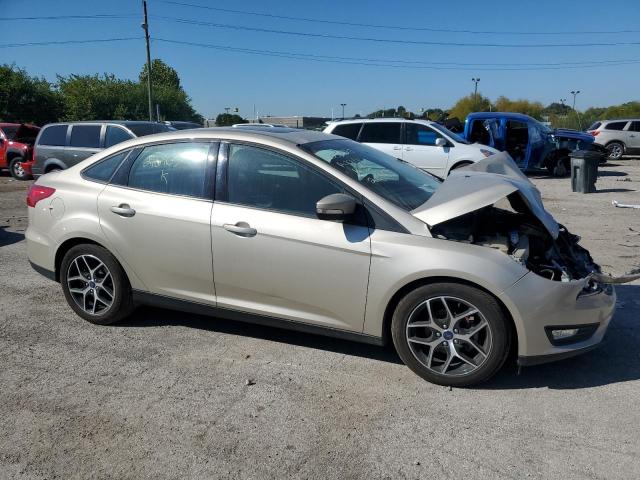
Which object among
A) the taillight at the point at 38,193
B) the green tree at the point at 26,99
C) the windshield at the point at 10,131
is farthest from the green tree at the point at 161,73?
the taillight at the point at 38,193

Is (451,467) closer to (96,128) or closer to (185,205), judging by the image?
(185,205)

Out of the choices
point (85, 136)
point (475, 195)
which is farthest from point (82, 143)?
point (475, 195)

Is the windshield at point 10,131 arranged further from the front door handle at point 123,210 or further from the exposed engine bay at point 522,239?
the exposed engine bay at point 522,239

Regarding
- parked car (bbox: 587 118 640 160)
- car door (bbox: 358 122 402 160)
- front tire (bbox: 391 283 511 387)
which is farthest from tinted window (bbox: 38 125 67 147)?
parked car (bbox: 587 118 640 160)

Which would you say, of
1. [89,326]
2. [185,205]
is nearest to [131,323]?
[89,326]

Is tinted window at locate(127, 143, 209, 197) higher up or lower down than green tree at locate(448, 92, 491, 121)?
lower down

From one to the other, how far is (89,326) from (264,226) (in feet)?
6.43

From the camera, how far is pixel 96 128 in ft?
38.9

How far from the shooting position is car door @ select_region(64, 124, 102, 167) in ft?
38.8

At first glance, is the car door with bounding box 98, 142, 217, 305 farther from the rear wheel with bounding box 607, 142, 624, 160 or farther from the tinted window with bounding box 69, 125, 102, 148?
the rear wheel with bounding box 607, 142, 624, 160

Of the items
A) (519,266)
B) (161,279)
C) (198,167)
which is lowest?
(161,279)

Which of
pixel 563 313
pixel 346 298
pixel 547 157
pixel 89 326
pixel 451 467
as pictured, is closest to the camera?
pixel 451 467

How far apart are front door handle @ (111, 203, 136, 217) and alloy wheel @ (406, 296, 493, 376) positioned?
2323mm

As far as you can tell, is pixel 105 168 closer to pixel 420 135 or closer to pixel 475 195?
pixel 475 195
